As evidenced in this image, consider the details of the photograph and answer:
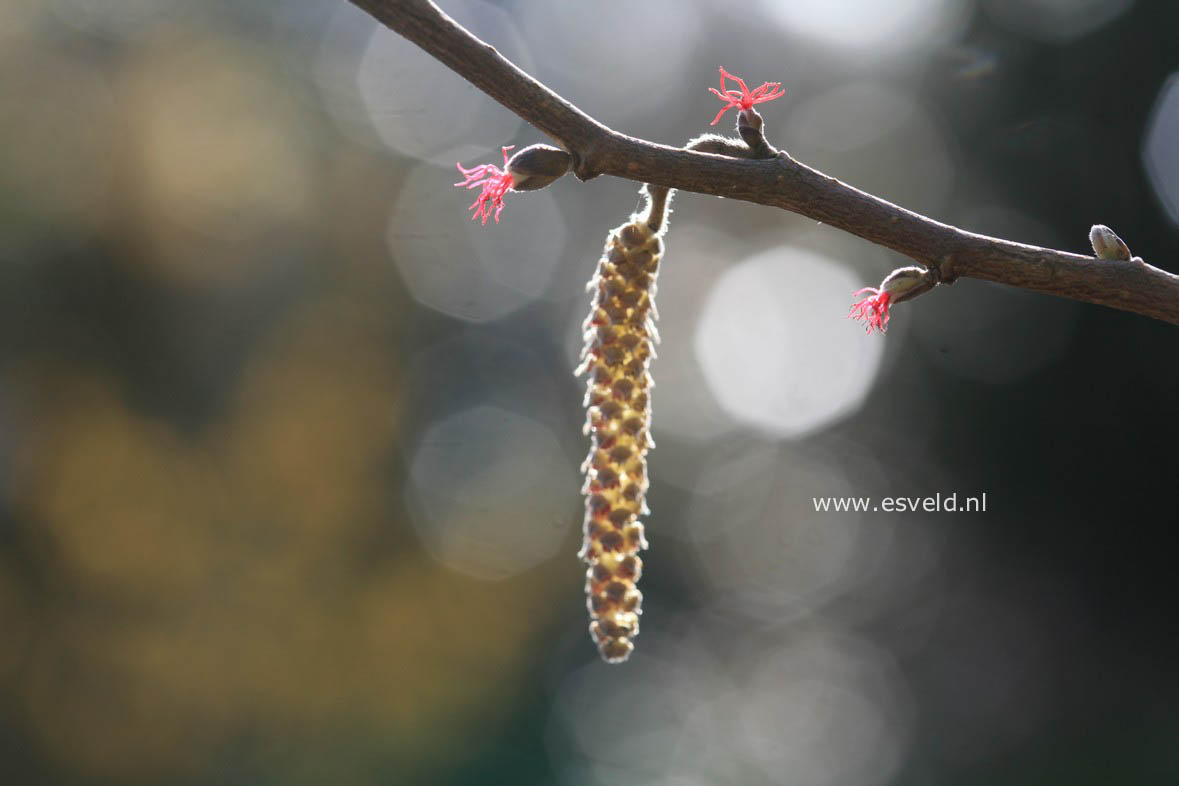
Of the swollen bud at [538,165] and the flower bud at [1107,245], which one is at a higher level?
the flower bud at [1107,245]

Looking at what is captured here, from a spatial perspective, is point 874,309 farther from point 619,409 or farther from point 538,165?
point 538,165

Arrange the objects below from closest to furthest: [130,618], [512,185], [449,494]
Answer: [512,185] → [130,618] → [449,494]

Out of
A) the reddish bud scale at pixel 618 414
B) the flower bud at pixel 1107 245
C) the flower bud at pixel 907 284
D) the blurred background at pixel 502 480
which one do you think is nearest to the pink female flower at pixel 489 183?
the reddish bud scale at pixel 618 414

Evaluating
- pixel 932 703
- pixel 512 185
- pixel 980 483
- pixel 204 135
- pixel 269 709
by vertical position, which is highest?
pixel 204 135

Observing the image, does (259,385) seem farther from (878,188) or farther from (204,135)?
(878,188)

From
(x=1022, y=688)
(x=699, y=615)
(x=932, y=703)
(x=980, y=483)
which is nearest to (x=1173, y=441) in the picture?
(x=980, y=483)

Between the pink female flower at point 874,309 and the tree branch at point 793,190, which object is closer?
the tree branch at point 793,190

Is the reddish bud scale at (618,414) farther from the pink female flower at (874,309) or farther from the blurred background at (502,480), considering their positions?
the blurred background at (502,480)
